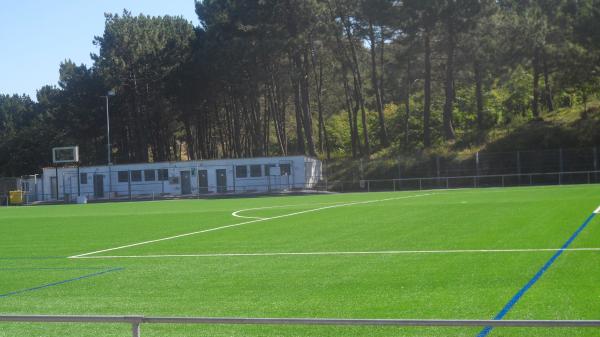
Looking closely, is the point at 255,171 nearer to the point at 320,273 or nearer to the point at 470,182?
the point at 470,182

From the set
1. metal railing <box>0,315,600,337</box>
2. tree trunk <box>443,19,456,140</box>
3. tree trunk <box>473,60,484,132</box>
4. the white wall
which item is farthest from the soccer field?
tree trunk <box>473,60,484,132</box>

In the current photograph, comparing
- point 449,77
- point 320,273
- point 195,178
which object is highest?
point 449,77

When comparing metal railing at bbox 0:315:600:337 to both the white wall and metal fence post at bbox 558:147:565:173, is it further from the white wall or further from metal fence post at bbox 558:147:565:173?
the white wall

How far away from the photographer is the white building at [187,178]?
5934cm

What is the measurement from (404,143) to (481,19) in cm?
2236

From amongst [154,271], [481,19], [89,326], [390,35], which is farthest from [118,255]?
[390,35]

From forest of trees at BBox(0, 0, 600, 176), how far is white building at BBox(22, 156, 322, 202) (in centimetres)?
1101

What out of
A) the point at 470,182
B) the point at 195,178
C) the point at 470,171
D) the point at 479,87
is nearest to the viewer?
the point at 470,182

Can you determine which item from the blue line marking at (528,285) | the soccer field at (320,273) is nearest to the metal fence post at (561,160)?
the soccer field at (320,273)

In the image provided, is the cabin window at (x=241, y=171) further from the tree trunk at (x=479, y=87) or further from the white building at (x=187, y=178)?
the tree trunk at (x=479, y=87)

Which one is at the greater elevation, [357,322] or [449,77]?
[449,77]

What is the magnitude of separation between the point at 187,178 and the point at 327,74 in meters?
26.4

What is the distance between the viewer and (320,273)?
1266 centimetres

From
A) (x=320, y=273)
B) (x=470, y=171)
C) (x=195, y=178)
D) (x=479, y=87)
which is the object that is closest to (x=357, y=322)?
(x=320, y=273)
